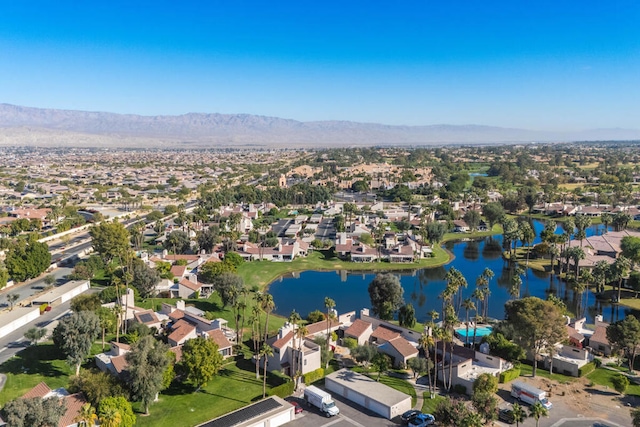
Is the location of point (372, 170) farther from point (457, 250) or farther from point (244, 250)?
point (244, 250)

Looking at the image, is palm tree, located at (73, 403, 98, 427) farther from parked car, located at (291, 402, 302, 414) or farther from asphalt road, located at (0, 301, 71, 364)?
asphalt road, located at (0, 301, 71, 364)

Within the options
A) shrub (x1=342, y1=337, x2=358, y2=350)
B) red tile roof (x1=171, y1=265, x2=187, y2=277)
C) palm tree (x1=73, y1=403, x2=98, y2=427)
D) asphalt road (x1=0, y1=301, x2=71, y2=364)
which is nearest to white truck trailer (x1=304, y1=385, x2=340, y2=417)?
shrub (x1=342, y1=337, x2=358, y2=350)

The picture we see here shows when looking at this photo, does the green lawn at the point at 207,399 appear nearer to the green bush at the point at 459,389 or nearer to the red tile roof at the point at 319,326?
the red tile roof at the point at 319,326

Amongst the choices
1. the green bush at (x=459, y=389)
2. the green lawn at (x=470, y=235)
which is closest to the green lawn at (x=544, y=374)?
the green bush at (x=459, y=389)

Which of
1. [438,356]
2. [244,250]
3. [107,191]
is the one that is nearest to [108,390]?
[438,356]

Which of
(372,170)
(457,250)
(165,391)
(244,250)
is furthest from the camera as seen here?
(372,170)

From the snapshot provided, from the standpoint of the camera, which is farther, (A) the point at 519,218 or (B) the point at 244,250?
(A) the point at 519,218
